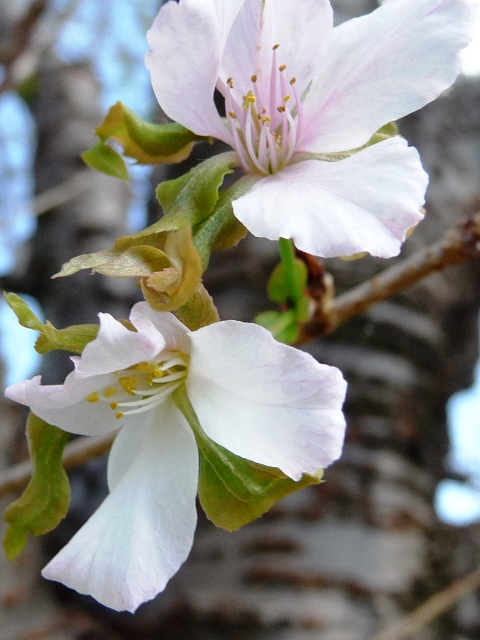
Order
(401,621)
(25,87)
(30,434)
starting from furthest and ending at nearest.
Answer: (25,87), (401,621), (30,434)

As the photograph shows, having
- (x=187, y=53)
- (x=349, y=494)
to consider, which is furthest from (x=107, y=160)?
(x=349, y=494)

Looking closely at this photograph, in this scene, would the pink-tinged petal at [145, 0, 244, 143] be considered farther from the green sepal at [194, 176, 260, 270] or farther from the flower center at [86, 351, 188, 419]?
the flower center at [86, 351, 188, 419]

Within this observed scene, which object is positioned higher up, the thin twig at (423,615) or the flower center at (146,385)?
the flower center at (146,385)

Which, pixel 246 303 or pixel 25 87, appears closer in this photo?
pixel 246 303

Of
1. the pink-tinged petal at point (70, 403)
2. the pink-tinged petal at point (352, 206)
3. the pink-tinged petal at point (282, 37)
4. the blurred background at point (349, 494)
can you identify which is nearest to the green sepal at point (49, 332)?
the pink-tinged petal at point (70, 403)

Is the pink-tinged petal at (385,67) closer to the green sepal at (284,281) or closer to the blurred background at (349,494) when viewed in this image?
the green sepal at (284,281)

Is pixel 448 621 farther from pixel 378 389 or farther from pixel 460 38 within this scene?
pixel 460 38

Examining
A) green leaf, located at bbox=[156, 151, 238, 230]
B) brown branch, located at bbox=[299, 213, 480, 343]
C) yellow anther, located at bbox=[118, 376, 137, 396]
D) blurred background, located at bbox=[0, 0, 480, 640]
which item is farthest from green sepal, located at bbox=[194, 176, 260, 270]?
blurred background, located at bbox=[0, 0, 480, 640]

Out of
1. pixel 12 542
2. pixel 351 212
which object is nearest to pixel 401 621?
pixel 12 542

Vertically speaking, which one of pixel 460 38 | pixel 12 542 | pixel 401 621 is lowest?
pixel 401 621
